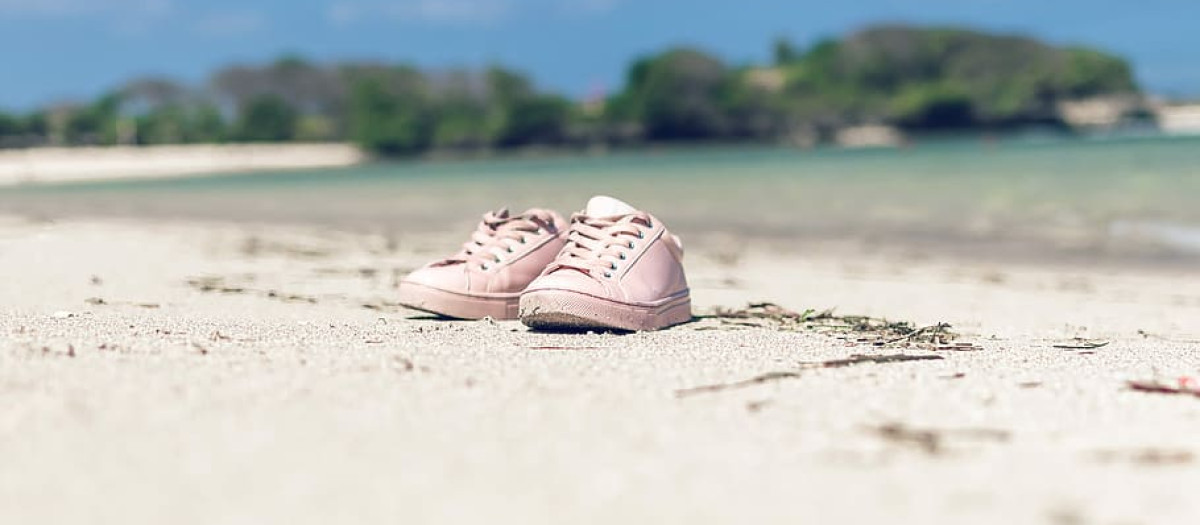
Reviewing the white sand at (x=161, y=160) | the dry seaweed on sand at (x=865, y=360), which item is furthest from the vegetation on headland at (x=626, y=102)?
the dry seaweed on sand at (x=865, y=360)

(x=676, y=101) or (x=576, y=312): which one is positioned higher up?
(x=676, y=101)

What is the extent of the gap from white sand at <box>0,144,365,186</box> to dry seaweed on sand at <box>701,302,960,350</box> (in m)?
48.1

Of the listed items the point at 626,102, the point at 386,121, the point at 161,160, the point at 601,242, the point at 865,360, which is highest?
the point at 626,102

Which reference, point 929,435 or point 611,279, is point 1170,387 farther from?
point 611,279

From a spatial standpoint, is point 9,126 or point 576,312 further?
point 9,126

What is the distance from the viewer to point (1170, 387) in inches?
104

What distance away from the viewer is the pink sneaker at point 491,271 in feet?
13.3

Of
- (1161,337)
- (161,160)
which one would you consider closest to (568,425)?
(1161,337)

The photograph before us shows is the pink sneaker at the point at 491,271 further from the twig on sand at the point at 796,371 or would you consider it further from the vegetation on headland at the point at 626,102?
the vegetation on headland at the point at 626,102

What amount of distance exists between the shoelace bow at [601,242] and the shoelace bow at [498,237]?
0.24m

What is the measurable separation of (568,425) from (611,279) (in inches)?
62.1

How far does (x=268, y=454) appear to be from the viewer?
6.39ft

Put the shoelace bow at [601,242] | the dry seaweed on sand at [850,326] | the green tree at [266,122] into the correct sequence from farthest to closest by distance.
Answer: the green tree at [266,122] < the shoelace bow at [601,242] < the dry seaweed on sand at [850,326]

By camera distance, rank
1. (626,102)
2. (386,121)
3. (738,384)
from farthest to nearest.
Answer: (626,102) → (386,121) → (738,384)
